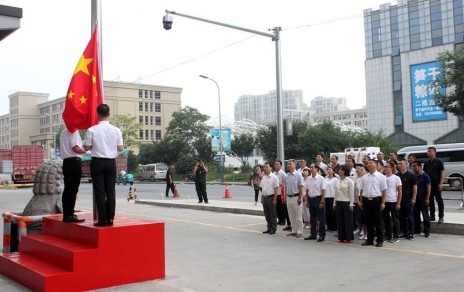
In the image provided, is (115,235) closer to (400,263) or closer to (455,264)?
(400,263)

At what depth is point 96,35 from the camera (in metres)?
7.35

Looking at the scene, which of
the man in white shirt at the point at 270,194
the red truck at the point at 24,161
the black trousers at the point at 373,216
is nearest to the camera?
the black trousers at the point at 373,216

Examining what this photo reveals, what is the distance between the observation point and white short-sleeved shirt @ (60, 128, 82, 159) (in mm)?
7203

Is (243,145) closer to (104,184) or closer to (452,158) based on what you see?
(452,158)

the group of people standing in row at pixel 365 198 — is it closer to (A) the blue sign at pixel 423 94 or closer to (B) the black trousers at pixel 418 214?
(B) the black trousers at pixel 418 214

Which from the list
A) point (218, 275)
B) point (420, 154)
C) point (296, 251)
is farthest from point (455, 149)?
point (218, 275)

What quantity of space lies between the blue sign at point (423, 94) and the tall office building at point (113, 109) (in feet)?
170

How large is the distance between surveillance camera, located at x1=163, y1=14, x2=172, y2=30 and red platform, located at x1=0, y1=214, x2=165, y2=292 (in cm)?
921

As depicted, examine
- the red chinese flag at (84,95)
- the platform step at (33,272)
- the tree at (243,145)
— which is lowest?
the platform step at (33,272)

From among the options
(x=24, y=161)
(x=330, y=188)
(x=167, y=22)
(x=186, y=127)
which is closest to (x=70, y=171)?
(x=330, y=188)

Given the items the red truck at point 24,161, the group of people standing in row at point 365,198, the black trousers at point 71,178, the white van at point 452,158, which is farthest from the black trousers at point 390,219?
the red truck at point 24,161

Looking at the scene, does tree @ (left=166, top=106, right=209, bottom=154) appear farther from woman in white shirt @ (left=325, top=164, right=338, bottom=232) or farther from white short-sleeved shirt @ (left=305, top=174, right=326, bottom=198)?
white short-sleeved shirt @ (left=305, top=174, right=326, bottom=198)

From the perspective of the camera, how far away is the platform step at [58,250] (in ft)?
19.7

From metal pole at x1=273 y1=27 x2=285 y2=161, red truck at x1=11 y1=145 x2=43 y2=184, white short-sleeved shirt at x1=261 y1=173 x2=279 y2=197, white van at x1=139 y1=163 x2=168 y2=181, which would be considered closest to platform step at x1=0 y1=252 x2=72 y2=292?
white short-sleeved shirt at x1=261 y1=173 x2=279 y2=197
